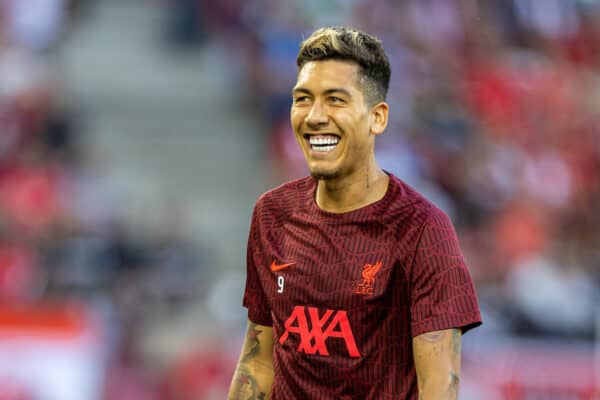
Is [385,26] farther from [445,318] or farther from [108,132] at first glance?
[445,318]

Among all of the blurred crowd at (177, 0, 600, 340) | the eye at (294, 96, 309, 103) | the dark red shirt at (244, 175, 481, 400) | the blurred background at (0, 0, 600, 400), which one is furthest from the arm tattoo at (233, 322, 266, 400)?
the blurred crowd at (177, 0, 600, 340)

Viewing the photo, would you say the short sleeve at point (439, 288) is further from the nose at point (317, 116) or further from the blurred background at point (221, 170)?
the blurred background at point (221, 170)

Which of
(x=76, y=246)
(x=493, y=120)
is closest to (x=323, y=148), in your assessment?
(x=76, y=246)

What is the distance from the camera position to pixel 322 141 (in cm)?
316

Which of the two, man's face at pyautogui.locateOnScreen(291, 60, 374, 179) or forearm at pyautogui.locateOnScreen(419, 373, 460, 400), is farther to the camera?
man's face at pyautogui.locateOnScreen(291, 60, 374, 179)

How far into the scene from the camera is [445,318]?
9.98 feet

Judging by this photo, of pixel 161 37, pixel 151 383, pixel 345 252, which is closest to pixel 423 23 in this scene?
pixel 161 37

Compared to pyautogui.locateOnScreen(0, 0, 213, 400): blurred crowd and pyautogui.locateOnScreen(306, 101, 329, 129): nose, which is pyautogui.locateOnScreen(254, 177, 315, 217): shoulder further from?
pyautogui.locateOnScreen(0, 0, 213, 400): blurred crowd

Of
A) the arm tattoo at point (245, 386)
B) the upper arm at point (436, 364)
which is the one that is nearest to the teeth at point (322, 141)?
the upper arm at point (436, 364)

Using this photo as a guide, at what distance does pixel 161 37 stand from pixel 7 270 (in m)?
4.80

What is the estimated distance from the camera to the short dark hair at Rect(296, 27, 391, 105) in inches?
124

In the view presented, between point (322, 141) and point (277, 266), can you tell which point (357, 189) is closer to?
point (322, 141)

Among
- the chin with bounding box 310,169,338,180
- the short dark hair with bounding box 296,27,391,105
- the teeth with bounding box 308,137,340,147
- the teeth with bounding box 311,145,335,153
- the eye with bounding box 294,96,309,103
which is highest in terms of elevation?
the short dark hair with bounding box 296,27,391,105

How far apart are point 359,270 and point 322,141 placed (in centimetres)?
34
